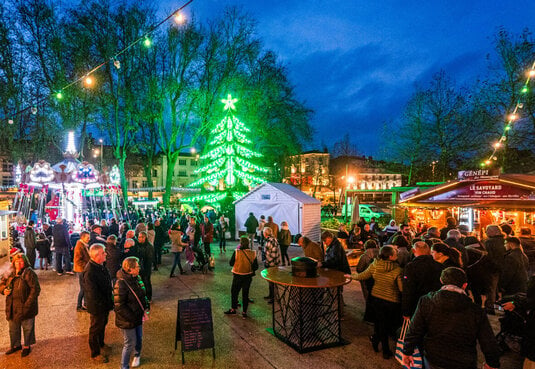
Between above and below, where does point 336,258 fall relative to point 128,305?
above

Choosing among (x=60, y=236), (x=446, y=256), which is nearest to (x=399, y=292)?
(x=446, y=256)

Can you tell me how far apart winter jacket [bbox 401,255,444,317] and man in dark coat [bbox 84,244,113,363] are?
414cm

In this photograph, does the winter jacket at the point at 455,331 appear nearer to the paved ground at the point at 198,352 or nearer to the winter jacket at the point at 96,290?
the paved ground at the point at 198,352

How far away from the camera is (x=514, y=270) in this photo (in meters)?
6.02

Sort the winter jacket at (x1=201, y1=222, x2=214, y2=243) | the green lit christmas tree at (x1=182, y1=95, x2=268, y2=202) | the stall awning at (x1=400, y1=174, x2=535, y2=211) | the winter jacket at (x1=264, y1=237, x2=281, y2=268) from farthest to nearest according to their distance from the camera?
1. the green lit christmas tree at (x1=182, y1=95, x2=268, y2=202)
2. the winter jacket at (x1=201, y1=222, x2=214, y2=243)
3. the stall awning at (x1=400, y1=174, x2=535, y2=211)
4. the winter jacket at (x1=264, y1=237, x2=281, y2=268)

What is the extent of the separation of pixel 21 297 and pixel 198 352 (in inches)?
107

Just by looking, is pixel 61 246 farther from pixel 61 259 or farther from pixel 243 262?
pixel 243 262

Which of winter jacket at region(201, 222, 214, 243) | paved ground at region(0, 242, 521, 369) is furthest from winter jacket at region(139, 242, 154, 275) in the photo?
winter jacket at region(201, 222, 214, 243)

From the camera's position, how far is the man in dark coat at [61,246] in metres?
9.52

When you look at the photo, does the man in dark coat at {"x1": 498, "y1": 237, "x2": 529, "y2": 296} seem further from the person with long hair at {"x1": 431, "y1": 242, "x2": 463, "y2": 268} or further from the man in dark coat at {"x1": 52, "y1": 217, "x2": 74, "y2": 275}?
the man in dark coat at {"x1": 52, "y1": 217, "x2": 74, "y2": 275}

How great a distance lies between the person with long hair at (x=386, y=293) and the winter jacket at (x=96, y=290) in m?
3.89

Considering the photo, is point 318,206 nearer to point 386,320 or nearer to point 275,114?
point 386,320

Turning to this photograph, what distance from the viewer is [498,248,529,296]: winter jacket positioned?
601 centimetres

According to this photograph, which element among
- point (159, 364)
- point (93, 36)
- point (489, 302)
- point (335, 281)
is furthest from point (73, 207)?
point (489, 302)
